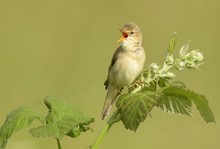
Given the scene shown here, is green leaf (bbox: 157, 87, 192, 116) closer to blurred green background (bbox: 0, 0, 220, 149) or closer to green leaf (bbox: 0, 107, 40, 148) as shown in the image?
green leaf (bbox: 0, 107, 40, 148)

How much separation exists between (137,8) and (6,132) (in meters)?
14.8

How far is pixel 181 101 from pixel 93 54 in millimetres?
11809

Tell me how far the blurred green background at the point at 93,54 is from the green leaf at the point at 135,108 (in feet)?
21.6

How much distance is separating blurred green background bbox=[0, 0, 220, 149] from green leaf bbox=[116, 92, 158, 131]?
6598mm

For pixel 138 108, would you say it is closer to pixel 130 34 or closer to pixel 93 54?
pixel 130 34

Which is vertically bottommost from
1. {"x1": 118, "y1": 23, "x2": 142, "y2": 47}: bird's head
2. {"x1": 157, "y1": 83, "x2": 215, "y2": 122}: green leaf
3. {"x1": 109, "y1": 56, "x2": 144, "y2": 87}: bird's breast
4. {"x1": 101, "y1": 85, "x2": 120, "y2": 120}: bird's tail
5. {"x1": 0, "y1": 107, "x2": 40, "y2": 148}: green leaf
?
{"x1": 101, "y1": 85, "x2": 120, "y2": 120}: bird's tail

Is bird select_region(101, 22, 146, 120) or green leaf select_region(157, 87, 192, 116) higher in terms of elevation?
green leaf select_region(157, 87, 192, 116)

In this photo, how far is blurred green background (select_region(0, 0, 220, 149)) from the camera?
36.9 ft

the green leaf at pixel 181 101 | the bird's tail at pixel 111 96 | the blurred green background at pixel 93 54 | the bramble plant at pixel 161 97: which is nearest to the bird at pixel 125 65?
the bird's tail at pixel 111 96

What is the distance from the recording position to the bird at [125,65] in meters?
5.09

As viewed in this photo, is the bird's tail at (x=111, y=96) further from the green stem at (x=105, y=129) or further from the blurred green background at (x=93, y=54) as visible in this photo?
the blurred green background at (x=93, y=54)

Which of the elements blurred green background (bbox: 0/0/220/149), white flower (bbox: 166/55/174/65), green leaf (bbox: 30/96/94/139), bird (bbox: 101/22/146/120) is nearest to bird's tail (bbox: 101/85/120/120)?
bird (bbox: 101/22/146/120)

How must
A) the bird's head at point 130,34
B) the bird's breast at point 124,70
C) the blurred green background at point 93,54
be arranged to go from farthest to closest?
the blurred green background at point 93,54
the bird's breast at point 124,70
the bird's head at point 130,34

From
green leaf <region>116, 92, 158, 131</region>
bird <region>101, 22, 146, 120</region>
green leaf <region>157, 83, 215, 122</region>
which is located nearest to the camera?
green leaf <region>116, 92, 158, 131</region>
